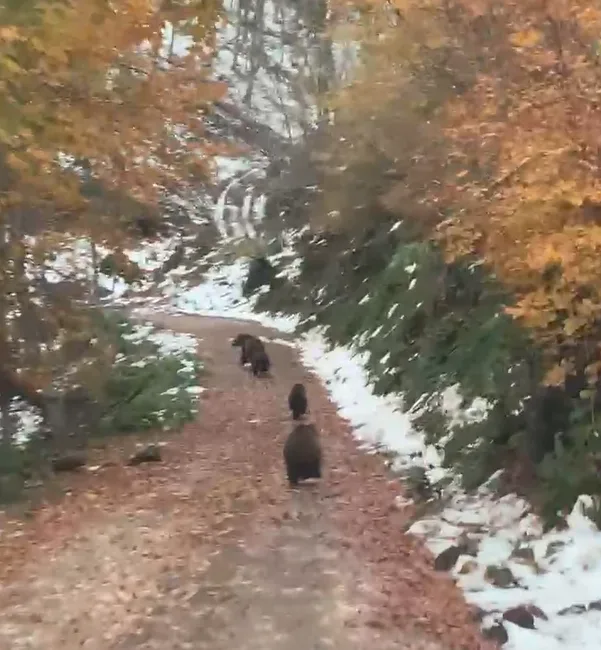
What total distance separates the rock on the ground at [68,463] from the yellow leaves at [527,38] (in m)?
7.83

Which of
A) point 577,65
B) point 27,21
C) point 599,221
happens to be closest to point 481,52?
point 577,65

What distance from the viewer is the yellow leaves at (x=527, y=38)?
6418mm

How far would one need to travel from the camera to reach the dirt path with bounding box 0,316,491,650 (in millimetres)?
6754

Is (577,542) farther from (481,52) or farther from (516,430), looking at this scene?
(481,52)

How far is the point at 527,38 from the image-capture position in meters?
6.43

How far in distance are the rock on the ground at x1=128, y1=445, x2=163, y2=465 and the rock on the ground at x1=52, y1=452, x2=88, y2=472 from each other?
643mm

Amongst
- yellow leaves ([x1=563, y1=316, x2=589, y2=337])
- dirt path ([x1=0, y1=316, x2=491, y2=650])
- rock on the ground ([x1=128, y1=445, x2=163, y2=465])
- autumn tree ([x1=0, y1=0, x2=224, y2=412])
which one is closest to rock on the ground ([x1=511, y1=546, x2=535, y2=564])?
dirt path ([x1=0, y1=316, x2=491, y2=650])

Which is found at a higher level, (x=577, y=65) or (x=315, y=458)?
(x=577, y=65)

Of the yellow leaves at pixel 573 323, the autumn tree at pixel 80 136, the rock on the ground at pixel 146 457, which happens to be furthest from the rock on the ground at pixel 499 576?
the rock on the ground at pixel 146 457

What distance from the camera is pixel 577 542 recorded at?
768cm

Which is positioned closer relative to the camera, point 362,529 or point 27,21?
point 27,21

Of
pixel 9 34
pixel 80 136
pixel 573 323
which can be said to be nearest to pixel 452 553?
pixel 573 323

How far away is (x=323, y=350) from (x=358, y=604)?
1513 cm

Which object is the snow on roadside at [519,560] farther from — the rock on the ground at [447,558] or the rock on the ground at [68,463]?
the rock on the ground at [68,463]
